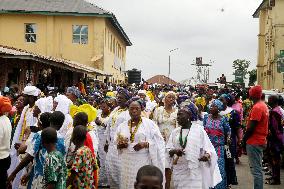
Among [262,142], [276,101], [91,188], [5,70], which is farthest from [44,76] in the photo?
[91,188]

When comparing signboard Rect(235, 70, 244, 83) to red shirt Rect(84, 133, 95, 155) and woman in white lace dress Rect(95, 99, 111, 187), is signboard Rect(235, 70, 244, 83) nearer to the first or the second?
woman in white lace dress Rect(95, 99, 111, 187)

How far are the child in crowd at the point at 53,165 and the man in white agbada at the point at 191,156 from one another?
7.10 ft

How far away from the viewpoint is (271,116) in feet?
39.5

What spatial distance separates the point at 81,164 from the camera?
23.4 ft

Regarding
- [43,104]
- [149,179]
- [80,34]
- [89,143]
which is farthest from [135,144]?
[80,34]

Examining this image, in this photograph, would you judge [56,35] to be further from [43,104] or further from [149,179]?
[149,179]

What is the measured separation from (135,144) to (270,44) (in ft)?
151

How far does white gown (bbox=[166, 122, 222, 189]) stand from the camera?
8242 millimetres

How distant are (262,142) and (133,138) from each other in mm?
2575

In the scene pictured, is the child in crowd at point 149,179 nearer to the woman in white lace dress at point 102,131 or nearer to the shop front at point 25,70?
the woman in white lace dress at point 102,131

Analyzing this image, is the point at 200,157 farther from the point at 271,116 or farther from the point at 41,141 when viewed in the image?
the point at 271,116

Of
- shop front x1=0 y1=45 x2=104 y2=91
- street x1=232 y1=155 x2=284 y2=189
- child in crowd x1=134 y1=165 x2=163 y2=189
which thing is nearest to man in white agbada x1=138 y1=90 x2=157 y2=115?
street x1=232 y1=155 x2=284 y2=189

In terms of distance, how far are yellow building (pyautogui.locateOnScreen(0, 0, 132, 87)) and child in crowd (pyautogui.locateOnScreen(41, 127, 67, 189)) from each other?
31707mm

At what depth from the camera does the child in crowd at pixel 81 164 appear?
23.4 feet
